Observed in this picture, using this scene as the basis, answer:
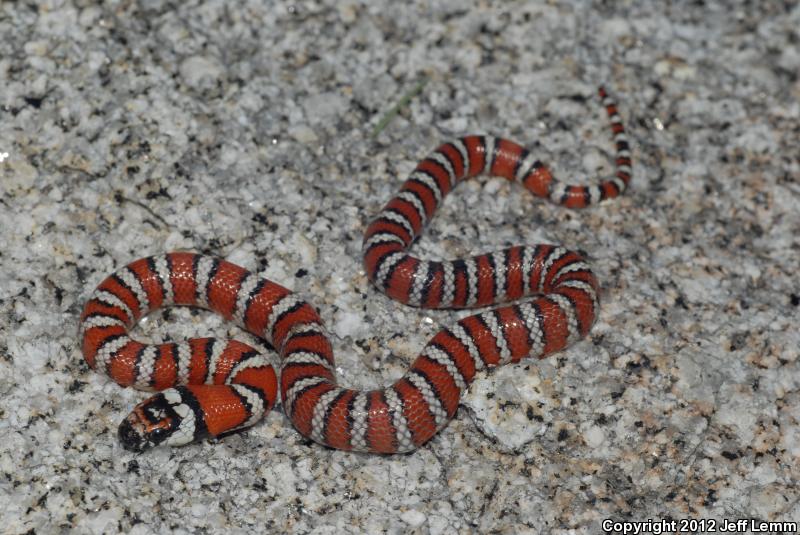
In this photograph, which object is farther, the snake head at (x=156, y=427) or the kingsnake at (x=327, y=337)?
the kingsnake at (x=327, y=337)

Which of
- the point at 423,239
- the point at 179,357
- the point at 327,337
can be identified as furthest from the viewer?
the point at 423,239

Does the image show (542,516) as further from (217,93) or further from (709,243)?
(217,93)

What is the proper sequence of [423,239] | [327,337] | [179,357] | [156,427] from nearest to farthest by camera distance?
[156,427]
[179,357]
[327,337]
[423,239]

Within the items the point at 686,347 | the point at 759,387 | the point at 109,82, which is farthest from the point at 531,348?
the point at 109,82

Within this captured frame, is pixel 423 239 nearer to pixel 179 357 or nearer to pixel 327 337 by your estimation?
pixel 327 337

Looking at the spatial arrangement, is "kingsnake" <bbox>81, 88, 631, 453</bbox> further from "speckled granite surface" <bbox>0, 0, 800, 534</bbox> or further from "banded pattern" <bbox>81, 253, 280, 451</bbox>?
"speckled granite surface" <bbox>0, 0, 800, 534</bbox>

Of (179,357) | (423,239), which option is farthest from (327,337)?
(423,239)

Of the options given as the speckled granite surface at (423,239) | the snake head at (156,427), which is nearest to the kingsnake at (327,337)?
the snake head at (156,427)

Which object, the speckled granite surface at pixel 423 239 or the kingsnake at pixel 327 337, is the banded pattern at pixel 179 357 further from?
the speckled granite surface at pixel 423 239
